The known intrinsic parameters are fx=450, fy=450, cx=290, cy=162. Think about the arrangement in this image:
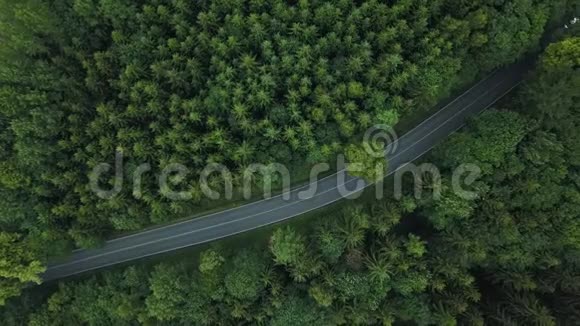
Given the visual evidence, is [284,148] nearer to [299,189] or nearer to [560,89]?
[299,189]

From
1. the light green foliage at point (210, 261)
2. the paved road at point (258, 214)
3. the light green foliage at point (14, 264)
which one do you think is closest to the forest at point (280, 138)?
the light green foliage at point (14, 264)

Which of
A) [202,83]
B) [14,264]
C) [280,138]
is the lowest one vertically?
[14,264]

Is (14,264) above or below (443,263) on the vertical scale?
below

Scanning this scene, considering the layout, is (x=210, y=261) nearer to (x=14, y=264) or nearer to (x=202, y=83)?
(x=202, y=83)

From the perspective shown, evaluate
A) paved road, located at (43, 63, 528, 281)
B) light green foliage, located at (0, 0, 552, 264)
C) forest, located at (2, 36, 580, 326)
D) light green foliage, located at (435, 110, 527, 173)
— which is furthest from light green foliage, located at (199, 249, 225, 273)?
light green foliage, located at (435, 110, 527, 173)

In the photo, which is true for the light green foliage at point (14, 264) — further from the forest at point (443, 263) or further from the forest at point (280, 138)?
the forest at point (443, 263)

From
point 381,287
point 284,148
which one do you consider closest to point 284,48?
point 284,148

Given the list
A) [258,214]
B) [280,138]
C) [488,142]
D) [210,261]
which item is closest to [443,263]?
[488,142]

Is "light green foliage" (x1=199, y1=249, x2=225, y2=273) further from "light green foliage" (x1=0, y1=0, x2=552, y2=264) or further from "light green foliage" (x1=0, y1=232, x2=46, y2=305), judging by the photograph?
"light green foliage" (x1=0, y1=232, x2=46, y2=305)
